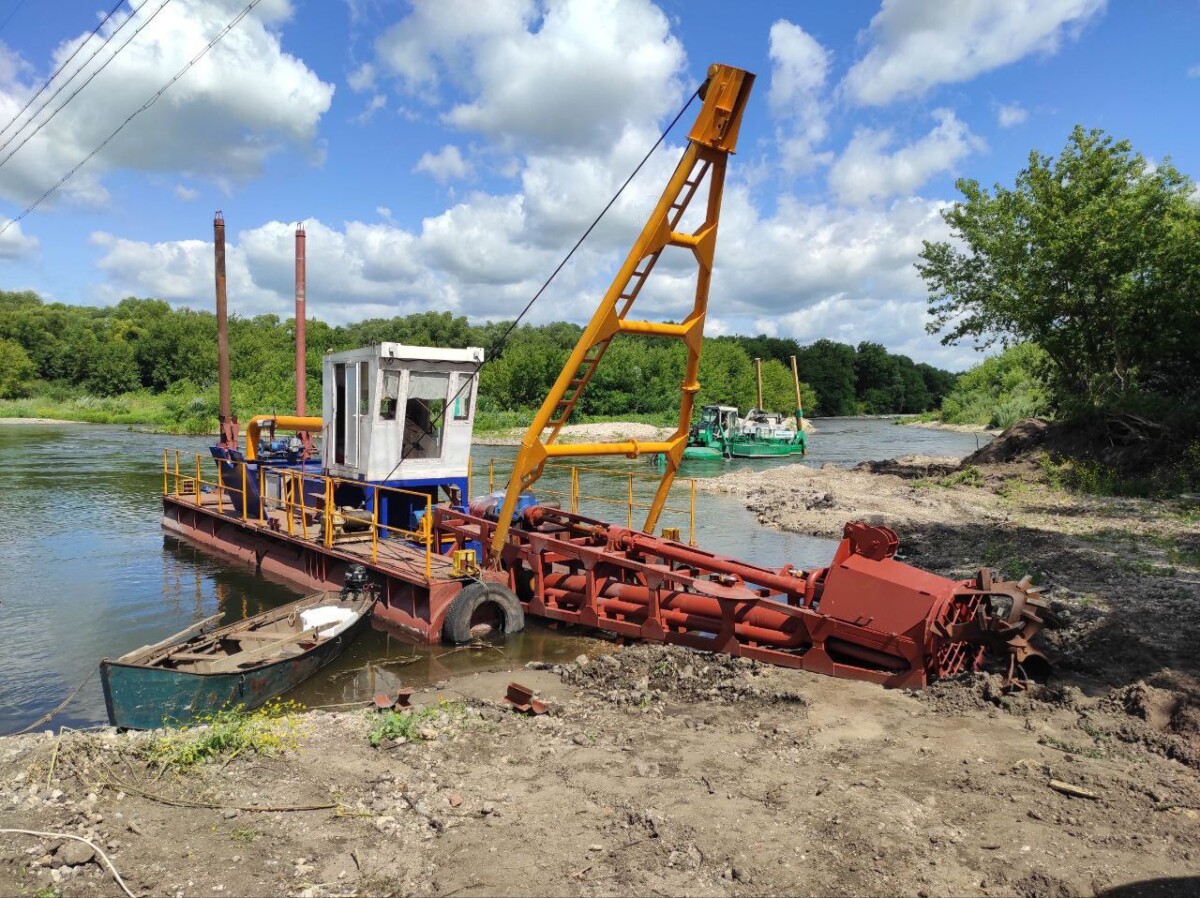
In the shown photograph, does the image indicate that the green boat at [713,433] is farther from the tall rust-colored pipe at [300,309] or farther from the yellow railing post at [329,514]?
the yellow railing post at [329,514]

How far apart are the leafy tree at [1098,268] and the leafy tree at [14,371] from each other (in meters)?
78.5

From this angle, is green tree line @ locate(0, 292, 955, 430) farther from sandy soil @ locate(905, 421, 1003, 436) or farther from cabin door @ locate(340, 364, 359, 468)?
cabin door @ locate(340, 364, 359, 468)

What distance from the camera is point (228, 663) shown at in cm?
809

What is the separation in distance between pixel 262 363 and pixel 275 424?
64.1 metres

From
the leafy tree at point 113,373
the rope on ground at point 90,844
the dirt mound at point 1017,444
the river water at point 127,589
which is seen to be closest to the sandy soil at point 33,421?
the leafy tree at point 113,373

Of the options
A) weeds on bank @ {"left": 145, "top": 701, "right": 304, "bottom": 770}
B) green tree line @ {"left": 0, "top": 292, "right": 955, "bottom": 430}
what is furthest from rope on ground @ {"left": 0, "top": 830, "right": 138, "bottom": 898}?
green tree line @ {"left": 0, "top": 292, "right": 955, "bottom": 430}

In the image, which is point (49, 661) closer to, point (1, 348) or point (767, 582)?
point (767, 582)

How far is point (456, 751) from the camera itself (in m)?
6.41

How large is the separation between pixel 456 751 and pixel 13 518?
64.1ft

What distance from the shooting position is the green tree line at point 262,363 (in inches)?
2501

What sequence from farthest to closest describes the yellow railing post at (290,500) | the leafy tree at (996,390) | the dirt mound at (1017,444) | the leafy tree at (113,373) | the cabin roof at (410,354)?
1. the leafy tree at (113,373)
2. the leafy tree at (996,390)
3. the dirt mound at (1017,444)
4. the yellow railing post at (290,500)
5. the cabin roof at (410,354)

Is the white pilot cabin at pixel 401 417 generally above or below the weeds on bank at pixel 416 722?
above

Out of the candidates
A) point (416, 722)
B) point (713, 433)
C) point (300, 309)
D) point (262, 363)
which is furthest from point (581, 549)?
point (262, 363)

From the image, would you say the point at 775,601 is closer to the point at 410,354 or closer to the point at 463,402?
the point at 463,402
